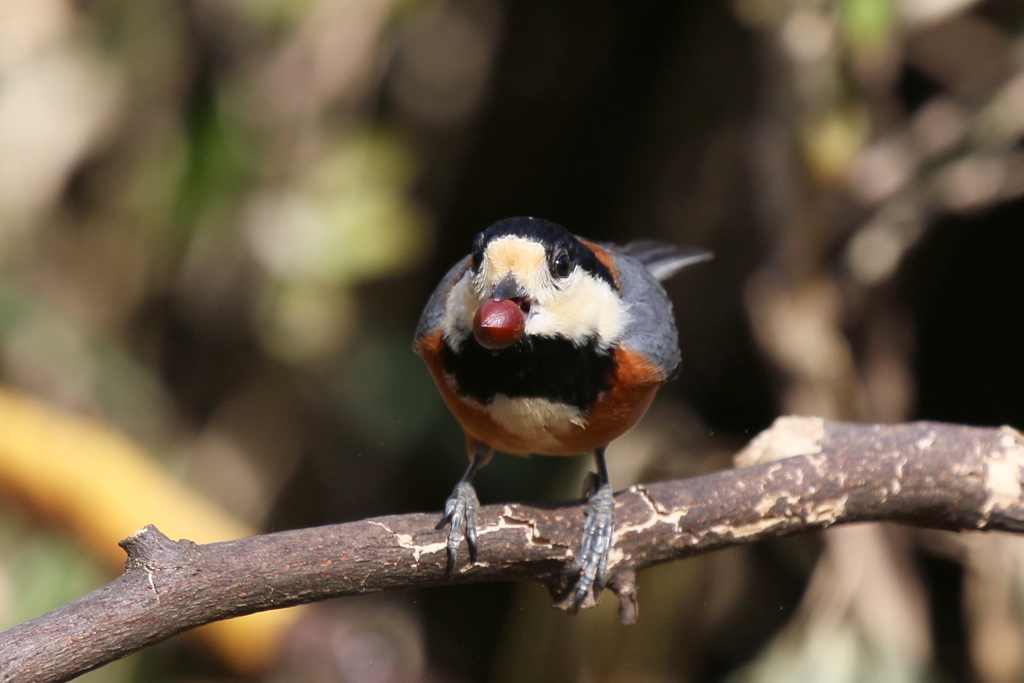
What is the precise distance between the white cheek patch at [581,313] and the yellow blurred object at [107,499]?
6.03ft

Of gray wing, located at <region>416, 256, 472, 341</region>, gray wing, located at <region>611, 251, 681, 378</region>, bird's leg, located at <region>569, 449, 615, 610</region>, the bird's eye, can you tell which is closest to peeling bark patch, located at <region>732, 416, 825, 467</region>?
gray wing, located at <region>611, 251, 681, 378</region>

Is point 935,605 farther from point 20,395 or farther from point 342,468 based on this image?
point 20,395

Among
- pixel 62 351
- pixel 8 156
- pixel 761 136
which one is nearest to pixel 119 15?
pixel 8 156

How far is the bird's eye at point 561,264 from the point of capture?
6.30 feet

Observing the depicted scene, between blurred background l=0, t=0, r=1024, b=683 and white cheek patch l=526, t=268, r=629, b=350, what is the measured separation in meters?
1.27

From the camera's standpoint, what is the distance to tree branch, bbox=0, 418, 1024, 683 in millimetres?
1570

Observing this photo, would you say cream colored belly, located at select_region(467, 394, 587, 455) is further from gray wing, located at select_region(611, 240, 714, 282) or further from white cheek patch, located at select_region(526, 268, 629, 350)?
gray wing, located at select_region(611, 240, 714, 282)

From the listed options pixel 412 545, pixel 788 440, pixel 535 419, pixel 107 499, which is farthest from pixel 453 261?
pixel 412 545

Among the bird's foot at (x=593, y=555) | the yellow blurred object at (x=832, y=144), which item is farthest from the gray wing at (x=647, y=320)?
the yellow blurred object at (x=832, y=144)

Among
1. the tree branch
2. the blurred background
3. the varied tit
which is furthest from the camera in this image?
the blurred background

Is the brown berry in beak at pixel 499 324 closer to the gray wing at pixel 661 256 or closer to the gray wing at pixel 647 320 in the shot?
the gray wing at pixel 647 320

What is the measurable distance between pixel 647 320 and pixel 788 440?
434 millimetres

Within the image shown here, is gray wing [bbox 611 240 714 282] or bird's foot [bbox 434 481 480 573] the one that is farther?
gray wing [bbox 611 240 714 282]

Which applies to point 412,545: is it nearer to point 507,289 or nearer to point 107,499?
point 507,289
